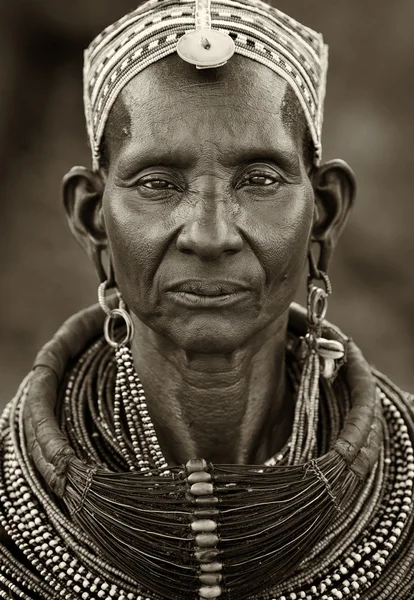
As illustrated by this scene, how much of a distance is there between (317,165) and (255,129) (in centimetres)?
48

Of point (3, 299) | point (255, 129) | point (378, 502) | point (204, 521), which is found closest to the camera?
point (204, 521)

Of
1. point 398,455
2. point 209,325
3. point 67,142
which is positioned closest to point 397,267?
point 67,142

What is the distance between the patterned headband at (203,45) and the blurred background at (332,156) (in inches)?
184

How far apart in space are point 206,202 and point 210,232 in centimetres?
12

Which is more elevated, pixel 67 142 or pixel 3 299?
pixel 67 142

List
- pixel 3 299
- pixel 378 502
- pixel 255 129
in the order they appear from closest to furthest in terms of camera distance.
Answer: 1. pixel 255 129
2. pixel 378 502
3. pixel 3 299

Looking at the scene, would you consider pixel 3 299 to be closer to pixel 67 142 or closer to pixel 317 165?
pixel 67 142

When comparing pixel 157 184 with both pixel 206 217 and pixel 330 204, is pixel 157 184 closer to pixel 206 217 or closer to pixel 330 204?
pixel 206 217

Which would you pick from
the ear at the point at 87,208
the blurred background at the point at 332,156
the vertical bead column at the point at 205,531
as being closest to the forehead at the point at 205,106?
the ear at the point at 87,208

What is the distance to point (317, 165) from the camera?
401 centimetres

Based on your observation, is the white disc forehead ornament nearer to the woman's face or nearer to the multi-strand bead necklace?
the woman's face

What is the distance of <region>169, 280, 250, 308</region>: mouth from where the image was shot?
353 centimetres

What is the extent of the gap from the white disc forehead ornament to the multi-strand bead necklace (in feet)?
3.74

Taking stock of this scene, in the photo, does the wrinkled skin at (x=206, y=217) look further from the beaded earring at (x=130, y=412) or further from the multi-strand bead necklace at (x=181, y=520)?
the multi-strand bead necklace at (x=181, y=520)
